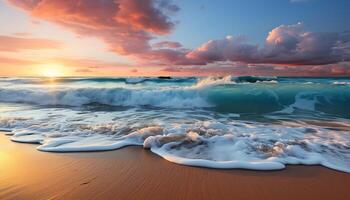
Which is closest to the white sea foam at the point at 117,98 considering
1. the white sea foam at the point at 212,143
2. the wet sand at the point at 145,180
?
the white sea foam at the point at 212,143

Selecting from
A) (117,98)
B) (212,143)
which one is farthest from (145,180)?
(117,98)

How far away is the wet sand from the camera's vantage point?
2.78 meters

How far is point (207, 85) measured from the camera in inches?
612

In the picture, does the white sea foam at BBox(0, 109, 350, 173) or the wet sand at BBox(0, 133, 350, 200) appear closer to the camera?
the wet sand at BBox(0, 133, 350, 200)

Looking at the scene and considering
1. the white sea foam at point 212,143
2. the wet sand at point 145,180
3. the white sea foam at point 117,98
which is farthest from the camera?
the white sea foam at point 117,98

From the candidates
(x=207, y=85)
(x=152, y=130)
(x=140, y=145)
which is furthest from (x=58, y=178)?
(x=207, y=85)

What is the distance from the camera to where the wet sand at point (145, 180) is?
109 inches

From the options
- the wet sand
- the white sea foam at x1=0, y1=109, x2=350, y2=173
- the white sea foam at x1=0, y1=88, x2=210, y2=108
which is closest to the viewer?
the wet sand

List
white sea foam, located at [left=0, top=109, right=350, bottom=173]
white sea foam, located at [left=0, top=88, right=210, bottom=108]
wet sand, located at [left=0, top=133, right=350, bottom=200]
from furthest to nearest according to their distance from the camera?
white sea foam, located at [left=0, top=88, right=210, bottom=108]
white sea foam, located at [left=0, top=109, right=350, bottom=173]
wet sand, located at [left=0, top=133, right=350, bottom=200]

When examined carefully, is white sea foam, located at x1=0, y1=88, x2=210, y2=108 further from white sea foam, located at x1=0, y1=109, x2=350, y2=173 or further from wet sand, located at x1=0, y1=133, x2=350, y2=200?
wet sand, located at x1=0, y1=133, x2=350, y2=200

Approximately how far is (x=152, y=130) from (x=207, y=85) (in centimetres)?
1047

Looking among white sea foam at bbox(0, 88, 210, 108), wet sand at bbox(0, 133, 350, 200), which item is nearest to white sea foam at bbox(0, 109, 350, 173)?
wet sand at bbox(0, 133, 350, 200)

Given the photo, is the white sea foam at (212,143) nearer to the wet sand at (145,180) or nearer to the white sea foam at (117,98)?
the wet sand at (145,180)

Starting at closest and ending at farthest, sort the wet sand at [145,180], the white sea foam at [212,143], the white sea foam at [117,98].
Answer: the wet sand at [145,180] → the white sea foam at [212,143] → the white sea foam at [117,98]
